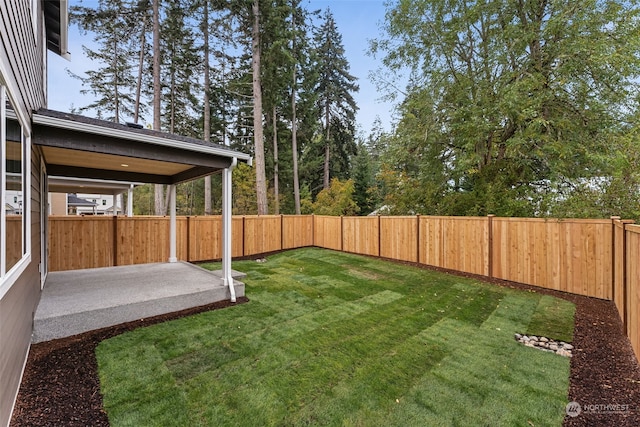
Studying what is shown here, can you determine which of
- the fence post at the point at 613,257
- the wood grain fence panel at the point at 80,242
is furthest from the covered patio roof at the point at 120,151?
the fence post at the point at 613,257

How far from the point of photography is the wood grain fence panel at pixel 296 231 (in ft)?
35.0

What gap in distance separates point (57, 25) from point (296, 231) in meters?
8.27

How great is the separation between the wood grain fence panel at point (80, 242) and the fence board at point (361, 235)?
7.03 meters

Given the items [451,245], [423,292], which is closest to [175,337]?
[423,292]

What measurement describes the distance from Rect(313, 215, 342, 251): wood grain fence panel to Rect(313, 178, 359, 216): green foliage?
16.6ft

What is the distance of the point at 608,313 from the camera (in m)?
4.59

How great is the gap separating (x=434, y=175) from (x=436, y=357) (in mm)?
7291

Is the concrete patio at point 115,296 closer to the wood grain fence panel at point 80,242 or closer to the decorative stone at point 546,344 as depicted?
the wood grain fence panel at point 80,242

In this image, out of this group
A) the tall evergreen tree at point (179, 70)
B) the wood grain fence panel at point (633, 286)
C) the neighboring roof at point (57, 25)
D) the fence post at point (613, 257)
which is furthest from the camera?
the tall evergreen tree at point (179, 70)

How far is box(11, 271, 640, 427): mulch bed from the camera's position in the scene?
2275 millimetres

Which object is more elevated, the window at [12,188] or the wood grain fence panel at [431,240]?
the window at [12,188]

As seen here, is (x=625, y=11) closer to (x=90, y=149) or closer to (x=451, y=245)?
(x=451, y=245)

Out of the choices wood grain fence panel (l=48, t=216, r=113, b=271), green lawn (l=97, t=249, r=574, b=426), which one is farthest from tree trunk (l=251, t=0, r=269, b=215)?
green lawn (l=97, t=249, r=574, b=426)

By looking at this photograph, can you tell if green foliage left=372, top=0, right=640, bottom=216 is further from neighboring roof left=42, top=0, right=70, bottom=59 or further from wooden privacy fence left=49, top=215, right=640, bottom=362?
neighboring roof left=42, top=0, right=70, bottom=59
